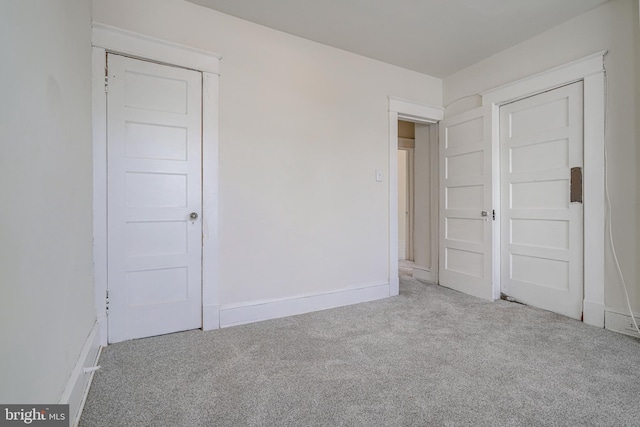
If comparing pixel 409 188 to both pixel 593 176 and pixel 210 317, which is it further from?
pixel 210 317

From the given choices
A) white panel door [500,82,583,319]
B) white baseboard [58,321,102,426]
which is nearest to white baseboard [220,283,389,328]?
white baseboard [58,321,102,426]

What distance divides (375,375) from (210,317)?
138cm

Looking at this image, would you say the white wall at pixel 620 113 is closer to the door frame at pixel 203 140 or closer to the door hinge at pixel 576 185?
the door hinge at pixel 576 185

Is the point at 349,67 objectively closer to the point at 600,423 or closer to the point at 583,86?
the point at 583,86

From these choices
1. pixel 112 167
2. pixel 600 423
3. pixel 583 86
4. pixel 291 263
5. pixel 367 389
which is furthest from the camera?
pixel 291 263

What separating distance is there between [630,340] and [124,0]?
4.33 metres

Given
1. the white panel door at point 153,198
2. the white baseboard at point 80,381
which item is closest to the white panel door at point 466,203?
the white panel door at point 153,198

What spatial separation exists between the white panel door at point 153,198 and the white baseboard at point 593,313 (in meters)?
3.14

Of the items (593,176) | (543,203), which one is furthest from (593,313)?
(593,176)

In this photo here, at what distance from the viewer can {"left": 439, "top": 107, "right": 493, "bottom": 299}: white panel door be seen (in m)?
3.21

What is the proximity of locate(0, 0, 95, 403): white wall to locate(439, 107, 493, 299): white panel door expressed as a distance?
3.42 metres

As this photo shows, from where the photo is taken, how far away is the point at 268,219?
2680mm

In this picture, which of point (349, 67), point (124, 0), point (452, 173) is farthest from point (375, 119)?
point (124, 0)

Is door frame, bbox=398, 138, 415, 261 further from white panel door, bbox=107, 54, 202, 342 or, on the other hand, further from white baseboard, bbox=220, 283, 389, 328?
white panel door, bbox=107, 54, 202, 342
